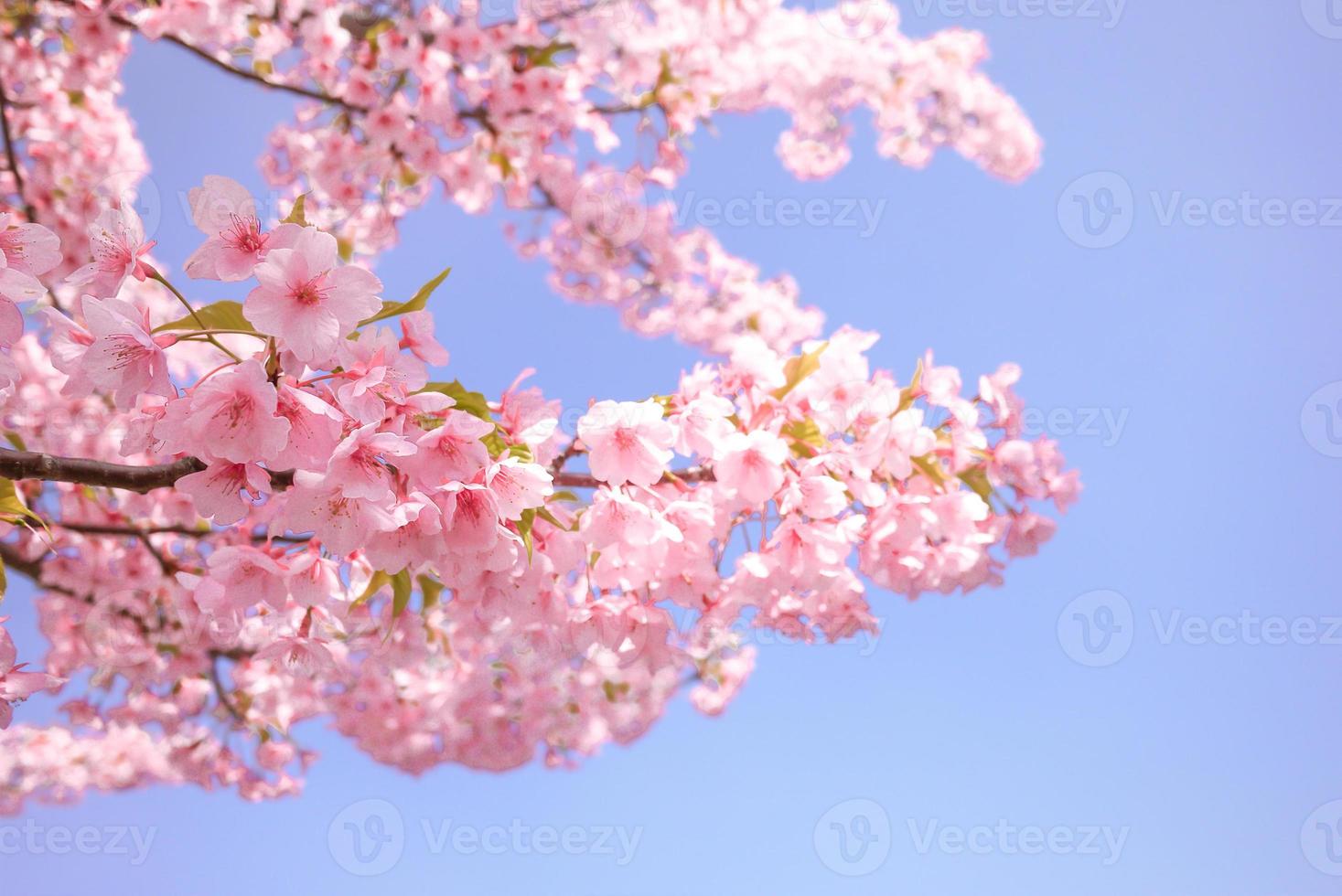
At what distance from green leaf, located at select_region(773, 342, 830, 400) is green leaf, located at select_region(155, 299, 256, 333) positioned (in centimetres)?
121

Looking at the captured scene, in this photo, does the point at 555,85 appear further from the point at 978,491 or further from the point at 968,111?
the point at 968,111

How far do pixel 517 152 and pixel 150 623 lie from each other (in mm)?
3343

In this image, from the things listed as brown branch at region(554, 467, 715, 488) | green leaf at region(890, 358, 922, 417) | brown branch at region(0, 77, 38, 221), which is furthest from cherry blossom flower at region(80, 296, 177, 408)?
brown branch at region(0, 77, 38, 221)

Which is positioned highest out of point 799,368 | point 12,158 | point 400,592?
point 12,158

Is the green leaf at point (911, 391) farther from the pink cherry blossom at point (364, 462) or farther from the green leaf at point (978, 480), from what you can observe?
the pink cherry blossom at point (364, 462)

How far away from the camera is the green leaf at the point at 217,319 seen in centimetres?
141

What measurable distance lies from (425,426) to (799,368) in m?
1.00

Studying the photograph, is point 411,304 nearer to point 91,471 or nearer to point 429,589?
point 91,471

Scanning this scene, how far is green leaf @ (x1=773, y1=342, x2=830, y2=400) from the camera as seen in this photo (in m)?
2.03

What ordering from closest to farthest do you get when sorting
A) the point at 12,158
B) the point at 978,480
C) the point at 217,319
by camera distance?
1. the point at 217,319
2. the point at 978,480
3. the point at 12,158

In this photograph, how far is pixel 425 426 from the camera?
4.67 feet

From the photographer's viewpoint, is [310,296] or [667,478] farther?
[667,478]

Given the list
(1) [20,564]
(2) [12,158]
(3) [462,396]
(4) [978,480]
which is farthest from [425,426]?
(2) [12,158]

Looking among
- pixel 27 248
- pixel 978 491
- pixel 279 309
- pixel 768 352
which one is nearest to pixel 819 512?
pixel 768 352
